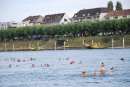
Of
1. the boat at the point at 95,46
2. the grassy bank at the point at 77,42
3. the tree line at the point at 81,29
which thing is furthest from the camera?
the tree line at the point at 81,29

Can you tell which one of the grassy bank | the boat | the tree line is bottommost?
the boat

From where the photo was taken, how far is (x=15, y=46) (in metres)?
186

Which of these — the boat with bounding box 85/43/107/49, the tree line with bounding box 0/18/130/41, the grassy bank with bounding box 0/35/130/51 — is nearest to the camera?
the boat with bounding box 85/43/107/49

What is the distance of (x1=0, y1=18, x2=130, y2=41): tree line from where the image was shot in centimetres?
16125

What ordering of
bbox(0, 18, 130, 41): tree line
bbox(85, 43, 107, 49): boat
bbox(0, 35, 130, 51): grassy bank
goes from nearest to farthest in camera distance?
bbox(85, 43, 107, 49): boat
bbox(0, 35, 130, 51): grassy bank
bbox(0, 18, 130, 41): tree line

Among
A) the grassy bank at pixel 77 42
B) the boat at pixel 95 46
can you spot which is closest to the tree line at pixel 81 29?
the grassy bank at pixel 77 42

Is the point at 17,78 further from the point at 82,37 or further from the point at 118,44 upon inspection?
the point at 82,37

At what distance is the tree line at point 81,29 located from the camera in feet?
529

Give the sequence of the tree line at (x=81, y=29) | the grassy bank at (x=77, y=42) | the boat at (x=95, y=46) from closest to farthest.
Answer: the boat at (x=95, y=46) → the grassy bank at (x=77, y=42) → the tree line at (x=81, y=29)

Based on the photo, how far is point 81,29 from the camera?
174625 mm

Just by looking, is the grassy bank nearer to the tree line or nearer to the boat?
the boat

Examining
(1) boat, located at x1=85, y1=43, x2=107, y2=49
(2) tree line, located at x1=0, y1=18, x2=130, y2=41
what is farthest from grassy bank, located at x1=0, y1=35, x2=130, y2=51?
(2) tree line, located at x1=0, y1=18, x2=130, y2=41

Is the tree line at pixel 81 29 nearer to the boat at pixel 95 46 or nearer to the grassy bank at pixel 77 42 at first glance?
the grassy bank at pixel 77 42

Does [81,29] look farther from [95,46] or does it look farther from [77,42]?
[95,46]
